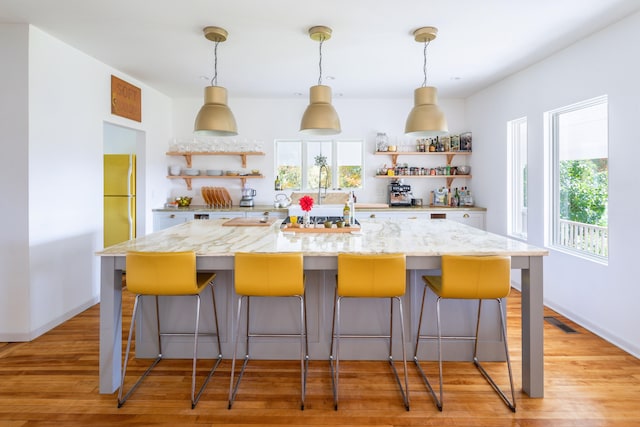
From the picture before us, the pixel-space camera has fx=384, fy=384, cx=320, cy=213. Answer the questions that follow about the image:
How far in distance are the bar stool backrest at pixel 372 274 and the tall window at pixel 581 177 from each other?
7.83 ft

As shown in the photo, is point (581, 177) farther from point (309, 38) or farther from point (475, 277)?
point (309, 38)

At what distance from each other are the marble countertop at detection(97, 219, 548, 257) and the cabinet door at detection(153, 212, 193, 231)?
6.97 feet

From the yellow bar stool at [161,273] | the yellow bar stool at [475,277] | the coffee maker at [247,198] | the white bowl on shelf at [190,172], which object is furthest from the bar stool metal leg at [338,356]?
the white bowl on shelf at [190,172]

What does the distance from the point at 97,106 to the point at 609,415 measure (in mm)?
4993

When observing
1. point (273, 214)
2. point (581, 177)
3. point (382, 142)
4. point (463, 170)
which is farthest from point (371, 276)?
point (463, 170)

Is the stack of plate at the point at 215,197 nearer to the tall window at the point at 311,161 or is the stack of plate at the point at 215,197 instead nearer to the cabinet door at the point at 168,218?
the cabinet door at the point at 168,218

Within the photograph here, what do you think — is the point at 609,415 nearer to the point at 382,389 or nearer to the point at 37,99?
the point at 382,389

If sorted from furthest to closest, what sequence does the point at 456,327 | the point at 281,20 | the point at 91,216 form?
1. the point at 91,216
2. the point at 281,20
3. the point at 456,327

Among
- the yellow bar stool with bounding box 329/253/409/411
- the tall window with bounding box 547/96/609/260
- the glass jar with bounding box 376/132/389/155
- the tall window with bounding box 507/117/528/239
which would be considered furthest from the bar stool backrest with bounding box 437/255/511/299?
the glass jar with bounding box 376/132/389/155

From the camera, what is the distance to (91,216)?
4012 mm

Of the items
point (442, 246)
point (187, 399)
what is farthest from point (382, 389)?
point (187, 399)

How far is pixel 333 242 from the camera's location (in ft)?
8.73

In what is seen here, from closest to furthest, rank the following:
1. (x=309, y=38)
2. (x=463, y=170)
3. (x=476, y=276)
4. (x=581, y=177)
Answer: (x=476, y=276)
(x=309, y=38)
(x=581, y=177)
(x=463, y=170)

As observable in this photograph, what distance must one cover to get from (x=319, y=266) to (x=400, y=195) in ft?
12.4
